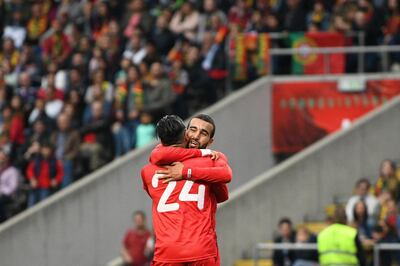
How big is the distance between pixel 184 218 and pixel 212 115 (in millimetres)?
11416

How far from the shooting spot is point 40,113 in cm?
2195

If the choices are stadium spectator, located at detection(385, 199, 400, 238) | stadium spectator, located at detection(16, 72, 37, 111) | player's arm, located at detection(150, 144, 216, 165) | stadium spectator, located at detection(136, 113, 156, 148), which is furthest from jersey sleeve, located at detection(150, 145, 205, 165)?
stadium spectator, located at detection(16, 72, 37, 111)

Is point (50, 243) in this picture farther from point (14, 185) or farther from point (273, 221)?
point (273, 221)

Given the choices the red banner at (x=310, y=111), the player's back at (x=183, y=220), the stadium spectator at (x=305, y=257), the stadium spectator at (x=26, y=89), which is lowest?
the player's back at (x=183, y=220)

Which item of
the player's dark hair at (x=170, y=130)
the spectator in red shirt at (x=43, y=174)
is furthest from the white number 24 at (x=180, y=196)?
the spectator in red shirt at (x=43, y=174)

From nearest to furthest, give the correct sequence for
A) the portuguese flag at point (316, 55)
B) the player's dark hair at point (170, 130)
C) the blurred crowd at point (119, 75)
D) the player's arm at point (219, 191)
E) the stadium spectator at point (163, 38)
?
the player's dark hair at point (170, 130), the player's arm at point (219, 191), the blurred crowd at point (119, 75), the portuguese flag at point (316, 55), the stadium spectator at point (163, 38)

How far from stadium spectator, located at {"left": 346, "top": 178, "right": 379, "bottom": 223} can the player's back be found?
25.9ft

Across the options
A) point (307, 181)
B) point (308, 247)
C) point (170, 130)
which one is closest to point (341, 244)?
point (308, 247)

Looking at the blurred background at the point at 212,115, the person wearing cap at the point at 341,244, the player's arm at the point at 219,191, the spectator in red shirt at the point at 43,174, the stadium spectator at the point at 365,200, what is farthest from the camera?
the spectator in red shirt at the point at 43,174

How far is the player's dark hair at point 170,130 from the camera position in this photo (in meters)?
9.98

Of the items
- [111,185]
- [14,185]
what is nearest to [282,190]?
[111,185]

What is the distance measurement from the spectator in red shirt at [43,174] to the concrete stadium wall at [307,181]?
2.84 m

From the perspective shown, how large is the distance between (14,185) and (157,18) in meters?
4.66

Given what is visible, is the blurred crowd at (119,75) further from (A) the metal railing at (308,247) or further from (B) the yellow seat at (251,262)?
(A) the metal railing at (308,247)
